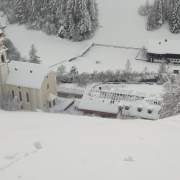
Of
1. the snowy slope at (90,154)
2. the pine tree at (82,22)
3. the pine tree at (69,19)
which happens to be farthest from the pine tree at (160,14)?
the snowy slope at (90,154)

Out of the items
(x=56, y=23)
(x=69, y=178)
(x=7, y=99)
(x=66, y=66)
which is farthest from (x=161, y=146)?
(x=56, y=23)

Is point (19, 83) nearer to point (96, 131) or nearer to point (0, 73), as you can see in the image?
point (0, 73)

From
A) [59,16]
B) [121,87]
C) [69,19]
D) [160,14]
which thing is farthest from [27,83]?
[160,14]

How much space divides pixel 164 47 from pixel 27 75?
867 inches

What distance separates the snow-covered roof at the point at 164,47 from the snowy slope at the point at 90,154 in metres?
34.6

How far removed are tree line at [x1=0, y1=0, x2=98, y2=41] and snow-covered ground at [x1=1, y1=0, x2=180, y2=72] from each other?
1.17 m

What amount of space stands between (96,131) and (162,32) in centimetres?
4318

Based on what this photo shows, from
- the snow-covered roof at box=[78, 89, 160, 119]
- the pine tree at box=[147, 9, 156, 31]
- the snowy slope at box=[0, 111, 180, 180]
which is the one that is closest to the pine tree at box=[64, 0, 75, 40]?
the pine tree at box=[147, 9, 156, 31]

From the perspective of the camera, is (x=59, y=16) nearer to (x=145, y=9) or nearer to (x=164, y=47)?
(x=145, y=9)

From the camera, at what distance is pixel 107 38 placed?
5197 centimetres

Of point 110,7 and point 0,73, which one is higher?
point 110,7

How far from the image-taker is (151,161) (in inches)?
327

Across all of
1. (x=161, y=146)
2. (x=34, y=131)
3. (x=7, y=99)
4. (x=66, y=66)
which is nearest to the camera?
(x=161, y=146)

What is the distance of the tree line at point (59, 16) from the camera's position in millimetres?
52469
